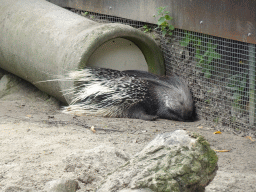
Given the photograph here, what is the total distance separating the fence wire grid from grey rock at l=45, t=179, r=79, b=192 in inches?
76.3

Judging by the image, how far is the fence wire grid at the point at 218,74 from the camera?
3.10 m

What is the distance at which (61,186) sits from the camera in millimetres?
1601

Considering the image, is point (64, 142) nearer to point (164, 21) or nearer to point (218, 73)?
point (218, 73)

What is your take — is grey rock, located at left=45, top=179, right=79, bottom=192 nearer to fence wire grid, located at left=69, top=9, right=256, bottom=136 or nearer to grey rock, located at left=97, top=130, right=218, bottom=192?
grey rock, located at left=97, top=130, right=218, bottom=192

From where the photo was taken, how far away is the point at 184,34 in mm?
3889

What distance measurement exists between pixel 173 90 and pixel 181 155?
2462 millimetres

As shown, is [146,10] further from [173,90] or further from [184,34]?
[173,90]

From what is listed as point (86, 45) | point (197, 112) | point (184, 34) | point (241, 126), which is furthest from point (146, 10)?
point (241, 126)

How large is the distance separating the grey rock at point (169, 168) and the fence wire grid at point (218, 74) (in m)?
1.75

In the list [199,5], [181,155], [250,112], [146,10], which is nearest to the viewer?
[181,155]

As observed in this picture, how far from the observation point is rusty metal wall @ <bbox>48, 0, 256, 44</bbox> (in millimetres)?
3037

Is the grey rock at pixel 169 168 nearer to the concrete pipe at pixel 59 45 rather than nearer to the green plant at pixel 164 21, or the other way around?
the concrete pipe at pixel 59 45

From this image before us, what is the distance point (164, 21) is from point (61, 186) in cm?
283

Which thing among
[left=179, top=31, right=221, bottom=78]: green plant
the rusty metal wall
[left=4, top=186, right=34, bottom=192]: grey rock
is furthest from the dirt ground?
the rusty metal wall
